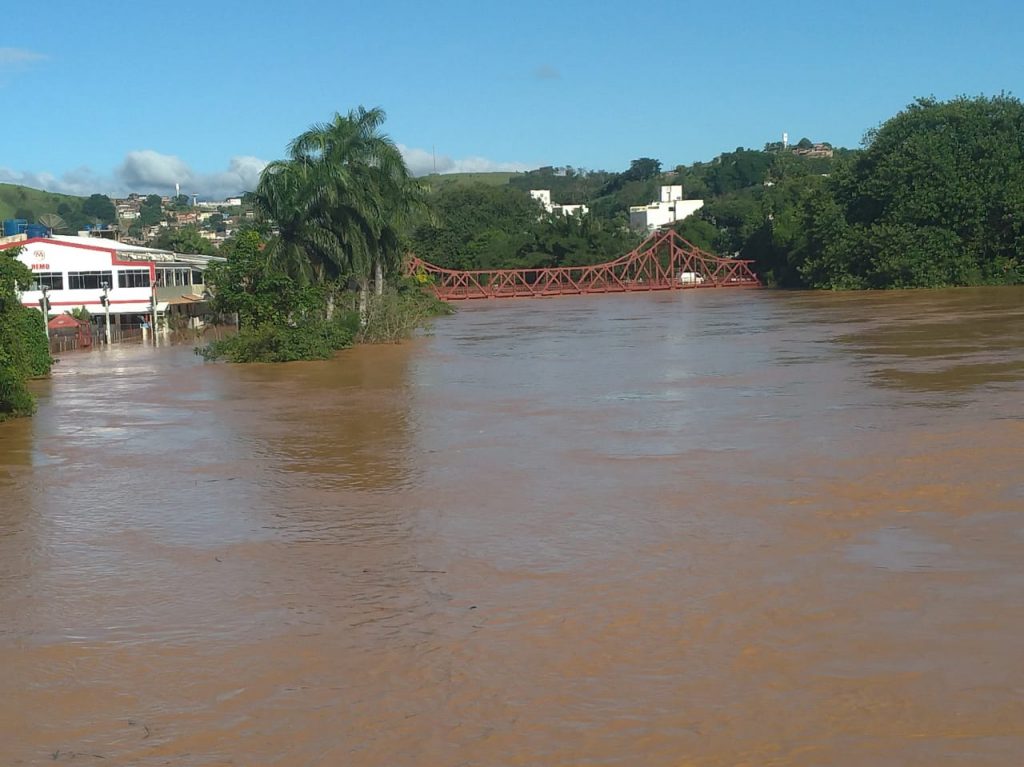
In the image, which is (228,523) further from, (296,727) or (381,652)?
(296,727)

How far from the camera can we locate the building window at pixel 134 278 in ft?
155

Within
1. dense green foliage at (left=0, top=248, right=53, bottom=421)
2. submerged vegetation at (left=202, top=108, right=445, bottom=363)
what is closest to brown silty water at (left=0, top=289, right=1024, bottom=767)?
dense green foliage at (left=0, top=248, right=53, bottom=421)

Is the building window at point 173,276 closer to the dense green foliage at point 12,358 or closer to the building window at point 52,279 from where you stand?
the building window at point 52,279

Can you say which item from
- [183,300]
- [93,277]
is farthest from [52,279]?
[183,300]

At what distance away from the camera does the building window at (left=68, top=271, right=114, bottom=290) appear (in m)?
47.0

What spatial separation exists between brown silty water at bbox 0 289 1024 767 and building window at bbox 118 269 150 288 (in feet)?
98.2

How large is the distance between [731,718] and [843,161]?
6673cm

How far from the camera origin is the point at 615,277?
8125cm

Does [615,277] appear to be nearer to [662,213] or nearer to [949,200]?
[949,200]

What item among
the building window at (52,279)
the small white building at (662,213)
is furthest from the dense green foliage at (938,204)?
the small white building at (662,213)

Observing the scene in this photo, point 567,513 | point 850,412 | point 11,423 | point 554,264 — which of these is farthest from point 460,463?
point 554,264

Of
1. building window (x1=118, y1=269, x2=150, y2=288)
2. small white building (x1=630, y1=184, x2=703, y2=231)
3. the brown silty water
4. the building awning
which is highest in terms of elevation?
small white building (x1=630, y1=184, x2=703, y2=231)

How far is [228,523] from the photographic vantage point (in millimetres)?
10820

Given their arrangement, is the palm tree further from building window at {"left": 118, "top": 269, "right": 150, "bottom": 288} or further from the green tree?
the green tree
